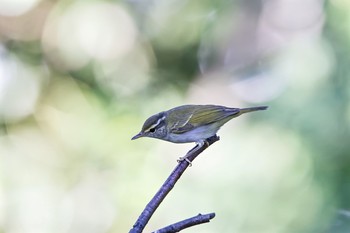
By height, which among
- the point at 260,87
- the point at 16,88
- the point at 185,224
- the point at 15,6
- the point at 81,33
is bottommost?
the point at 185,224

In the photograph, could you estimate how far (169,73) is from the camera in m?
2.60

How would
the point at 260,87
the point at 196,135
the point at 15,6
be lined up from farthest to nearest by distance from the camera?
the point at 15,6 → the point at 260,87 → the point at 196,135

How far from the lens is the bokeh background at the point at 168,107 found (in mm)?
1912

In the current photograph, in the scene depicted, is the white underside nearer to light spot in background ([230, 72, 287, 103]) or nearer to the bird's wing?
the bird's wing

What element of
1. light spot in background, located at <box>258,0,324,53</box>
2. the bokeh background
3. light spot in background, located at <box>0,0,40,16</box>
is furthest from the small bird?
light spot in background, located at <box>0,0,40,16</box>

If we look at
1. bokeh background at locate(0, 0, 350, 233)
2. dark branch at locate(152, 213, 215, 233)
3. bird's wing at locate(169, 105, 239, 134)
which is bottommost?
dark branch at locate(152, 213, 215, 233)

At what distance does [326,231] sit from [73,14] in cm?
122

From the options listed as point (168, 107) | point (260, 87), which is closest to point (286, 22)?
point (260, 87)

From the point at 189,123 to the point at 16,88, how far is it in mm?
1010

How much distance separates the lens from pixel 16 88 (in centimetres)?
236

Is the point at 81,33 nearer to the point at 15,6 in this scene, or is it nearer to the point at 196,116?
the point at 15,6

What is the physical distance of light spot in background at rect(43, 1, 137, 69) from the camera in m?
2.39

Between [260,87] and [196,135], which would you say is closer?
[196,135]

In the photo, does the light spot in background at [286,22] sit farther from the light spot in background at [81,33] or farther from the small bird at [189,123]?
the small bird at [189,123]
